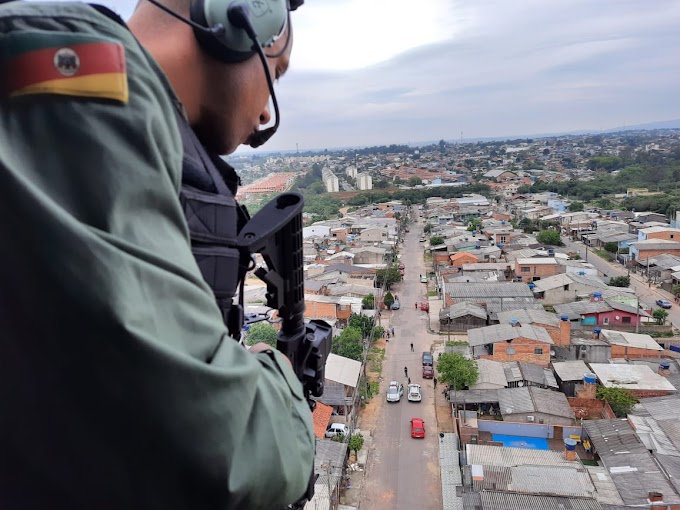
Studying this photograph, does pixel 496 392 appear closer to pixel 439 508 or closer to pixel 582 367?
pixel 582 367

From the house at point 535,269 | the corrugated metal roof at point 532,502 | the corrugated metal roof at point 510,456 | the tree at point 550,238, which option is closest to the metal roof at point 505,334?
the corrugated metal roof at point 510,456

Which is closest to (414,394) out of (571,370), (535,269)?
(571,370)

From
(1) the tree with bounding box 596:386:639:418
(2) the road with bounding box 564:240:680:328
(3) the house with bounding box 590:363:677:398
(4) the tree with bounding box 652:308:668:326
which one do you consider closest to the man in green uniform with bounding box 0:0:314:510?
(1) the tree with bounding box 596:386:639:418

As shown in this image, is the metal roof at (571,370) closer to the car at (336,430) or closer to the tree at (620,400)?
the tree at (620,400)

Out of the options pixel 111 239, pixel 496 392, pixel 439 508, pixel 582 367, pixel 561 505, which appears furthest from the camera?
pixel 582 367

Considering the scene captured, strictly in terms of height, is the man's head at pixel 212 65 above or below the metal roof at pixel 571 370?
above

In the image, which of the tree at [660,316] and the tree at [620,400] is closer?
the tree at [620,400]

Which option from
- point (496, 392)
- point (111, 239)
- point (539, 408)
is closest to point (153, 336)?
point (111, 239)
